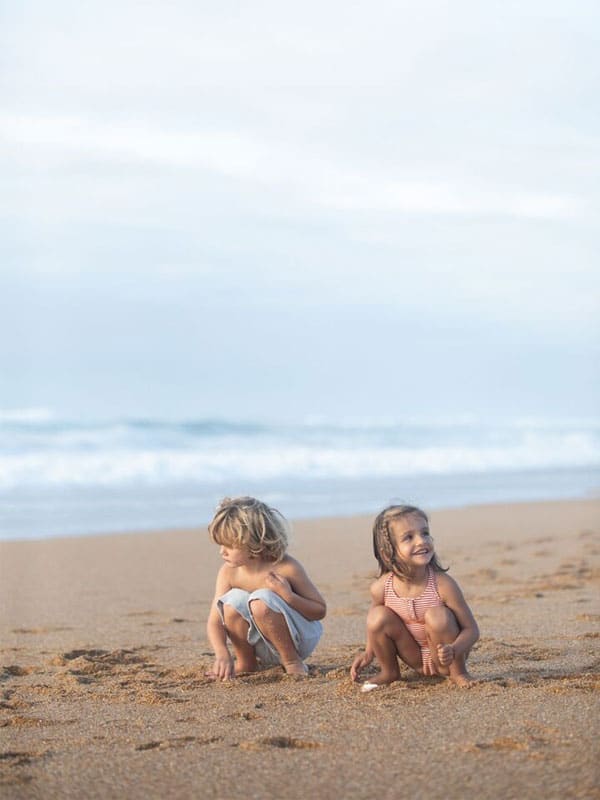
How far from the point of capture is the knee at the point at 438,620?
12.0ft

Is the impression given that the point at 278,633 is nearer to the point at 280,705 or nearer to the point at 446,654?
the point at 280,705

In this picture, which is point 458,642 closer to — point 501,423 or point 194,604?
point 194,604

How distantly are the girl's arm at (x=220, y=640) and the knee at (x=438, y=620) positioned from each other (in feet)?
2.73

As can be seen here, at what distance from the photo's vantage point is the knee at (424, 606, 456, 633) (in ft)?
12.0

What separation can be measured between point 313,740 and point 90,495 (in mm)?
11451

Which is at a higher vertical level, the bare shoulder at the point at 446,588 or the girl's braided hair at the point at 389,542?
the girl's braided hair at the point at 389,542

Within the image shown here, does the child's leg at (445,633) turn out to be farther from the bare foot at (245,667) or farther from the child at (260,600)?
the bare foot at (245,667)

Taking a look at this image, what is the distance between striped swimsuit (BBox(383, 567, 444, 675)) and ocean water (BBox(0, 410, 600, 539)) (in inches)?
163

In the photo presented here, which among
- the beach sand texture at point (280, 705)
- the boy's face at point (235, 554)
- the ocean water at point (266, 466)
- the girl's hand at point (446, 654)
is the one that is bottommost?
the beach sand texture at point (280, 705)

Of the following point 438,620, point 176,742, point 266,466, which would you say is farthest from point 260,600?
point 266,466

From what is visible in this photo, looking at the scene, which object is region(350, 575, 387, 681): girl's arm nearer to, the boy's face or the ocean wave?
the boy's face

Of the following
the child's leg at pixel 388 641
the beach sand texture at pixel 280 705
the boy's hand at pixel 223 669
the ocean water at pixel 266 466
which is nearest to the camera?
the beach sand texture at pixel 280 705

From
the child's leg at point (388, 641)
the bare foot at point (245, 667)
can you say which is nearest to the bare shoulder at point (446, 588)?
the child's leg at point (388, 641)

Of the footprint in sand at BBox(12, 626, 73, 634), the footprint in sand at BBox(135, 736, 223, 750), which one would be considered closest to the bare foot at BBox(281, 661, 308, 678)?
the footprint in sand at BBox(135, 736, 223, 750)
